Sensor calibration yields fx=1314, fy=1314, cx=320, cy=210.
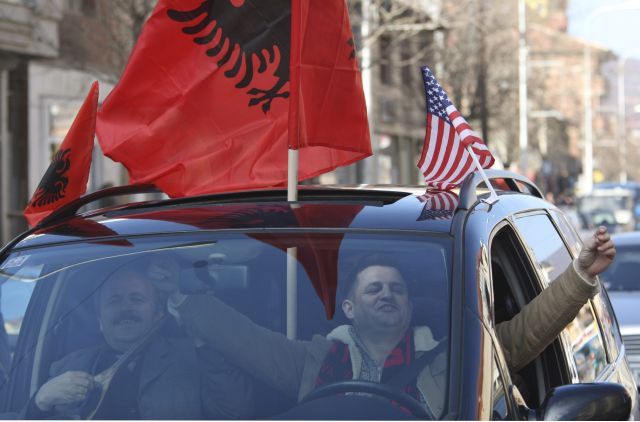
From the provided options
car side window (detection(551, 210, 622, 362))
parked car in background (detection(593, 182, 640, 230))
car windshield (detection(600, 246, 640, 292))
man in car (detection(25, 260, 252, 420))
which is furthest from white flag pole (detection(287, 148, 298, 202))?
parked car in background (detection(593, 182, 640, 230))

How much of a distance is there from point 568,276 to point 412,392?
1024mm

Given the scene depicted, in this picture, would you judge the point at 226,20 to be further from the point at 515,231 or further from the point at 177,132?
the point at 515,231

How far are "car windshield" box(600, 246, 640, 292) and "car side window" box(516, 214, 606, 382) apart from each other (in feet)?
18.4

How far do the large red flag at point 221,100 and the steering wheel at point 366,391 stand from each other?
1.77 m

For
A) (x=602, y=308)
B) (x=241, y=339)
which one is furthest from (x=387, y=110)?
(x=241, y=339)

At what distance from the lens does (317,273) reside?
3617 mm

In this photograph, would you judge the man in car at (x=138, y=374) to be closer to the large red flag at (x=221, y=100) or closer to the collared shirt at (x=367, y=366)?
the collared shirt at (x=367, y=366)

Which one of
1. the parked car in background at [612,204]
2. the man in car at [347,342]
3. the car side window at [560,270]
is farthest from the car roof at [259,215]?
the parked car in background at [612,204]

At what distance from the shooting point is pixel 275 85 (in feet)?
17.9

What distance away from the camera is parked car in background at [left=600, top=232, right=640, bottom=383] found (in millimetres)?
8922

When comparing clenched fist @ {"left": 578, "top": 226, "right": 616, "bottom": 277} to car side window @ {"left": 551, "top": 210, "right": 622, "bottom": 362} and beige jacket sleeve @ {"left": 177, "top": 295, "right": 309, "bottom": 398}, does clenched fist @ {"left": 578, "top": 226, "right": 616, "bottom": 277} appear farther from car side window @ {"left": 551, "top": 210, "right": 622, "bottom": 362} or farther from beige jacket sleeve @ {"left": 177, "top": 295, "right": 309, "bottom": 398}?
beige jacket sleeve @ {"left": 177, "top": 295, "right": 309, "bottom": 398}

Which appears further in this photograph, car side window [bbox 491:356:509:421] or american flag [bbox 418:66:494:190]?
american flag [bbox 418:66:494:190]

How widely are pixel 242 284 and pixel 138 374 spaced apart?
15.6 inches

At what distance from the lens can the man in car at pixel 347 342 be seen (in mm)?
3404
